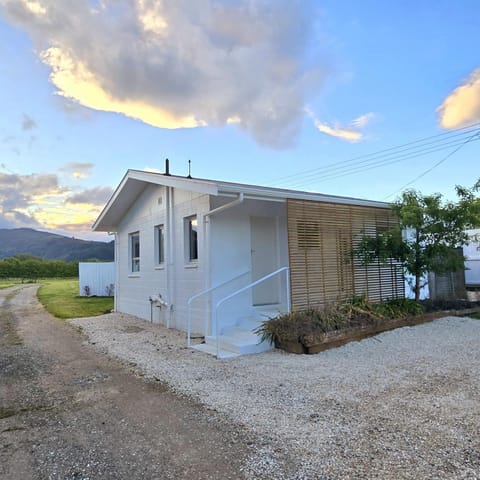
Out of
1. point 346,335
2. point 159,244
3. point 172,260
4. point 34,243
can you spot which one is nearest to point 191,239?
point 172,260

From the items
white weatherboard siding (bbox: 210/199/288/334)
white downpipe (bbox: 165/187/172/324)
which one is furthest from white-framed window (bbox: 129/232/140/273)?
white weatherboard siding (bbox: 210/199/288/334)

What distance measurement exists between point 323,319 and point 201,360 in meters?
2.36

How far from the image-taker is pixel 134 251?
1322 centimetres

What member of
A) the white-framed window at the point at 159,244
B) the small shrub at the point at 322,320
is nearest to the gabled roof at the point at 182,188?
the white-framed window at the point at 159,244

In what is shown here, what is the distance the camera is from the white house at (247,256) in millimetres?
7980

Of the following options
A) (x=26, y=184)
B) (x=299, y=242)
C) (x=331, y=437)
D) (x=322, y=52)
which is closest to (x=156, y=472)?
(x=331, y=437)

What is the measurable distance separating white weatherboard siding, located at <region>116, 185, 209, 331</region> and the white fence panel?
7.56 metres

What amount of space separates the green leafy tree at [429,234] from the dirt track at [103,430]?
5.97 meters

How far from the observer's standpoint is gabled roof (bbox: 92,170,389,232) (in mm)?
7429

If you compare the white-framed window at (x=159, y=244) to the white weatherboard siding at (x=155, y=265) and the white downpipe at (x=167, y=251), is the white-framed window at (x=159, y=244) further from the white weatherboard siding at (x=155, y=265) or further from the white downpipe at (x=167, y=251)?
the white downpipe at (x=167, y=251)

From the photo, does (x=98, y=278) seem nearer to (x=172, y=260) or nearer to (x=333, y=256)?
(x=172, y=260)

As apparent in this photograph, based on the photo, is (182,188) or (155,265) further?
(155,265)

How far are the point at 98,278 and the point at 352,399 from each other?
749 inches

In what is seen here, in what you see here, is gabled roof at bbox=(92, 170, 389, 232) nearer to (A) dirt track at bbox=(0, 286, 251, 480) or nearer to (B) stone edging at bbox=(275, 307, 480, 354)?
(B) stone edging at bbox=(275, 307, 480, 354)
